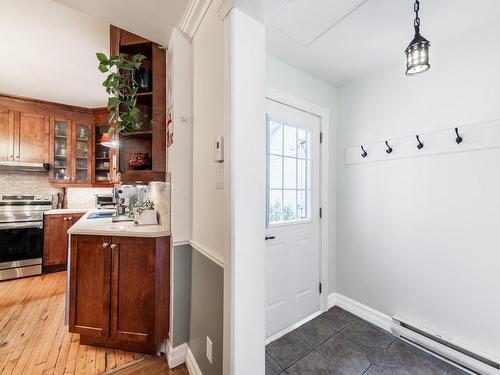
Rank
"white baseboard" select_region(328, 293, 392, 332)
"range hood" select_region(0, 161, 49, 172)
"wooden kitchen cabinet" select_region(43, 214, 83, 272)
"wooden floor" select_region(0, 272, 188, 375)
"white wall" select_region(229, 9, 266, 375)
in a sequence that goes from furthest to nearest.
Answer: "wooden kitchen cabinet" select_region(43, 214, 83, 272)
"range hood" select_region(0, 161, 49, 172)
"white baseboard" select_region(328, 293, 392, 332)
"wooden floor" select_region(0, 272, 188, 375)
"white wall" select_region(229, 9, 266, 375)

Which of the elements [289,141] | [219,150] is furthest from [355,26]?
[219,150]

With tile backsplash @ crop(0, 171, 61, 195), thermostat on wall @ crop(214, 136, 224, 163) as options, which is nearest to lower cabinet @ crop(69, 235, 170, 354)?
thermostat on wall @ crop(214, 136, 224, 163)

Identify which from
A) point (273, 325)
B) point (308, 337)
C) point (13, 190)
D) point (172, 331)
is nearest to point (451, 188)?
point (308, 337)

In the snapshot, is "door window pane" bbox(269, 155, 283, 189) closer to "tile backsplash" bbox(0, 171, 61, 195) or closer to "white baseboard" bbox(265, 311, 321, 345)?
"white baseboard" bbox(265, 311, 321, 345)

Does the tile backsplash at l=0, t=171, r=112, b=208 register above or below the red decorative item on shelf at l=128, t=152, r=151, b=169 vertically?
below

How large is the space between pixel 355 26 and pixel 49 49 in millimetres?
2805

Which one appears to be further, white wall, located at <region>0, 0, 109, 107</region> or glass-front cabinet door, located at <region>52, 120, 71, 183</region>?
glass-front cabinet door, located at <region>52, 120, 71, 183</region>

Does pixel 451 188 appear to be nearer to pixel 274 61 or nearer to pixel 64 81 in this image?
pixel 274 61

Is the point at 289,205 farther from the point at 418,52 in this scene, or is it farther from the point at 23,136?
the point at 23,136

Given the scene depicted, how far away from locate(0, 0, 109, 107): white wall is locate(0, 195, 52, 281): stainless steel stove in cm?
163

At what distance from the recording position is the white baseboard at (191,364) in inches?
57.8

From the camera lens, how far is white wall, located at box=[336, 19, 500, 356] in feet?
5.09

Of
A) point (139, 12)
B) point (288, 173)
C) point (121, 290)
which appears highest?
point (139, 12)

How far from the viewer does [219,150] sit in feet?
3.85
